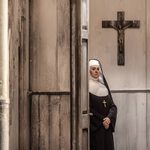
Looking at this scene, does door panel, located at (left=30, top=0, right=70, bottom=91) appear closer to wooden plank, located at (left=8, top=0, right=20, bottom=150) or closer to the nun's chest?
wooden plank, located at (left=8, top=0, right=20, bottom=150)

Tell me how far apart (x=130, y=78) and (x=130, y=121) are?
68 cm

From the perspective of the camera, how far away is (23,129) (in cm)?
561

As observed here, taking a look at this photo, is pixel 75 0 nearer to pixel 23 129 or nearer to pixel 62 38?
pixel 62 38

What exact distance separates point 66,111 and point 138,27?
11.4ft

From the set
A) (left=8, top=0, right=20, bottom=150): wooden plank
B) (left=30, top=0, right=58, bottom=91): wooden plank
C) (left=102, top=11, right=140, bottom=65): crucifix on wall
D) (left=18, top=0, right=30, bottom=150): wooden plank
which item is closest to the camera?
(left=8, top=0, right=20, bottom=150): wooden plank

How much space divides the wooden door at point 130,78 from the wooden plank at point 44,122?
10.3 ft

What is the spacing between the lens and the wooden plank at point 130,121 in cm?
870

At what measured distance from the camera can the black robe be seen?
721 centimetres

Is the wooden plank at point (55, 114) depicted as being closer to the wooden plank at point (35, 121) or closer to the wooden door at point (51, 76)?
the wooden door at point (51, 76)

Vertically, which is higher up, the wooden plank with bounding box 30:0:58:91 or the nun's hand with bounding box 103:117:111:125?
the wooden plank with bounding box 30:0:58:91

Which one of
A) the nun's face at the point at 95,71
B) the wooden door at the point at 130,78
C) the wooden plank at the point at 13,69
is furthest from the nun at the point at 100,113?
the wooden plank at the point at 13,69

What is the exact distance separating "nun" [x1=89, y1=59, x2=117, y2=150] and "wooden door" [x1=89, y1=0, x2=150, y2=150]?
49.0 inches

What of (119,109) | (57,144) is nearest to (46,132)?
(57,144)

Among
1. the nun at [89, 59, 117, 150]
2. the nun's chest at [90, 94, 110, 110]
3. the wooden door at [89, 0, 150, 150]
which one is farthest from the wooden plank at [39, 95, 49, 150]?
the wooden door at [89, 0, 150, 150]
